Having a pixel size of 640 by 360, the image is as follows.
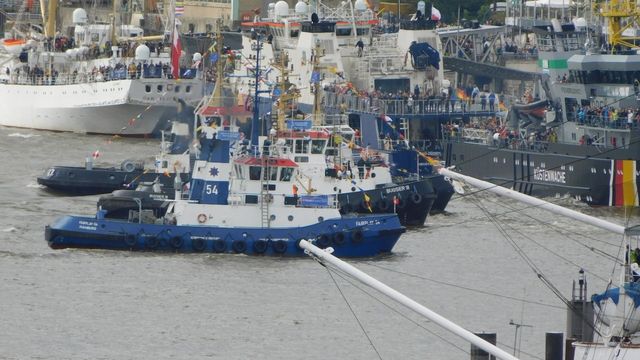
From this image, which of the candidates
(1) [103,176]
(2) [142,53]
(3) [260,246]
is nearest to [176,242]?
(3) [260,246]

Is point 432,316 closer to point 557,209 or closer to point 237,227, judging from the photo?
point 557,209

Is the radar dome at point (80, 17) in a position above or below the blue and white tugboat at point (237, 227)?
above

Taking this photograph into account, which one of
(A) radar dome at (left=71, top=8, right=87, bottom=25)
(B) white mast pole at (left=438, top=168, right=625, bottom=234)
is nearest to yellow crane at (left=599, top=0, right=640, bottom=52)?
(B) white mast pole at (left=438, top=168, right=625, bottom=234)

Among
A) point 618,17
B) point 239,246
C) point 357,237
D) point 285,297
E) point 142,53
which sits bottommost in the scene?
point 285,297

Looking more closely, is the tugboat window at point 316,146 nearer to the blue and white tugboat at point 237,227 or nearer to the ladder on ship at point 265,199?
the blue and white tugboat at point 237,227

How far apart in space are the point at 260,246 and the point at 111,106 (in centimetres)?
5689

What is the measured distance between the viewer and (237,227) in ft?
239

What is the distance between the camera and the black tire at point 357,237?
238ft

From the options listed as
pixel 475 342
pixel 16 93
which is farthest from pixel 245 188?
pixel 16 93

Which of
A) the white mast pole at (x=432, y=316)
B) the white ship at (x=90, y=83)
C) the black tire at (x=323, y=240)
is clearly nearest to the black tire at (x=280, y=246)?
the black tire at (x=323, y=240)

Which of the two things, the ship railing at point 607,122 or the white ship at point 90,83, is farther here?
the white ship at point 90,83

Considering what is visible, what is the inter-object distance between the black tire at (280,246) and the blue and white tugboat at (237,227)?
33 millimetres

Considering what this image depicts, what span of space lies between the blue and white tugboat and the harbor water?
21.0 inches

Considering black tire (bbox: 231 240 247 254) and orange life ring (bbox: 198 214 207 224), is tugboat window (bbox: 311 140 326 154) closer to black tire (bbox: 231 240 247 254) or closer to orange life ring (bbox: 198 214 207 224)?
orange life ring (bbox: 198 214 207 224)
